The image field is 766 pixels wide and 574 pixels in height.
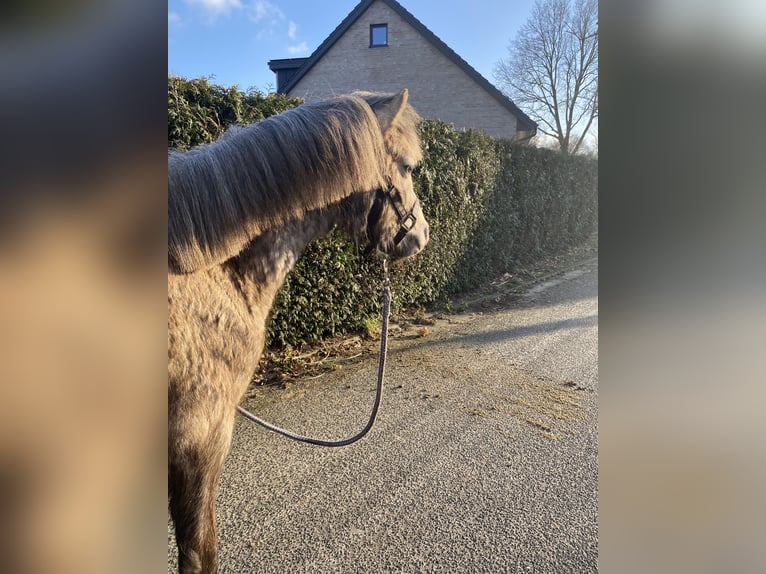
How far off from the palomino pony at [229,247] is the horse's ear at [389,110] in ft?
0.66

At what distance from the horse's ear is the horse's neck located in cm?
42

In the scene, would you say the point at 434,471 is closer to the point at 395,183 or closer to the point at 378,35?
the point at 395,183

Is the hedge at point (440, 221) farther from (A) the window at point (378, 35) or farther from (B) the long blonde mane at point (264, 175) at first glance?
(B) the long blonde mane at point (264, 175)

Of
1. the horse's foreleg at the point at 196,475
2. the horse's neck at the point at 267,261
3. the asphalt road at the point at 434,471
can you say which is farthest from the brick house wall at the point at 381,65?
the asphalt road at the point at 434,471

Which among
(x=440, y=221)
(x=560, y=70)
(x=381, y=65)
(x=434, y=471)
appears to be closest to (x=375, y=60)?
(x=381, y=65)

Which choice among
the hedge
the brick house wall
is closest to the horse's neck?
the brick house wall

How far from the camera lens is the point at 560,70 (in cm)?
115

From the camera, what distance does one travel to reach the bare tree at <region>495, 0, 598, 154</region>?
2.75ft
